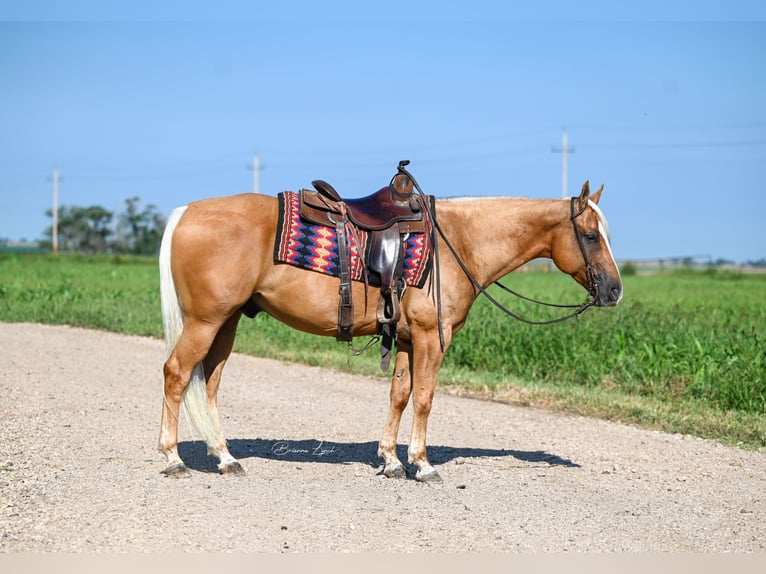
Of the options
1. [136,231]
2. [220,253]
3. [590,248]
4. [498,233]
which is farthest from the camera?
[136,231]

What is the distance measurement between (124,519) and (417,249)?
3.05m

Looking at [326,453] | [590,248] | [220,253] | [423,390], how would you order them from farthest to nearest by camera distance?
[326,453] < [590,248] < [423,390] < [220,253]

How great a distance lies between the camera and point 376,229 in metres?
7.39

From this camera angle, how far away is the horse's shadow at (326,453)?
8211 millimetres

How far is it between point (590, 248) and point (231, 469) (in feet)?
11.1

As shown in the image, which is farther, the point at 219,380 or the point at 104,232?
the point at 104,232

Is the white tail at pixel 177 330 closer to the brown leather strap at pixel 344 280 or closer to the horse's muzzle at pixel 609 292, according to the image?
the brown leather strap at pixel 344 280

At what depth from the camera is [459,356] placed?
15.2 metres

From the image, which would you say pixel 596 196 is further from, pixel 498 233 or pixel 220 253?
pixel 220 253

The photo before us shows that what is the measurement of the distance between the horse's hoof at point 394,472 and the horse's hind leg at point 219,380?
1.15 meters

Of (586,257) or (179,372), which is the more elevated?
(586,257)

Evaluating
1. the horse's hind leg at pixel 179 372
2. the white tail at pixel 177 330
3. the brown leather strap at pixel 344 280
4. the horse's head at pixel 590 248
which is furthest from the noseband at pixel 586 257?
the white tail at pixel 177 330

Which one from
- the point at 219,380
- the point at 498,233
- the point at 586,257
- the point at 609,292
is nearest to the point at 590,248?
the point at 586,257

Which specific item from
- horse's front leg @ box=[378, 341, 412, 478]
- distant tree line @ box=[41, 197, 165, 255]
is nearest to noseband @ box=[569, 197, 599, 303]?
horse's front leg @ box=[378, 341, 412, 478]
